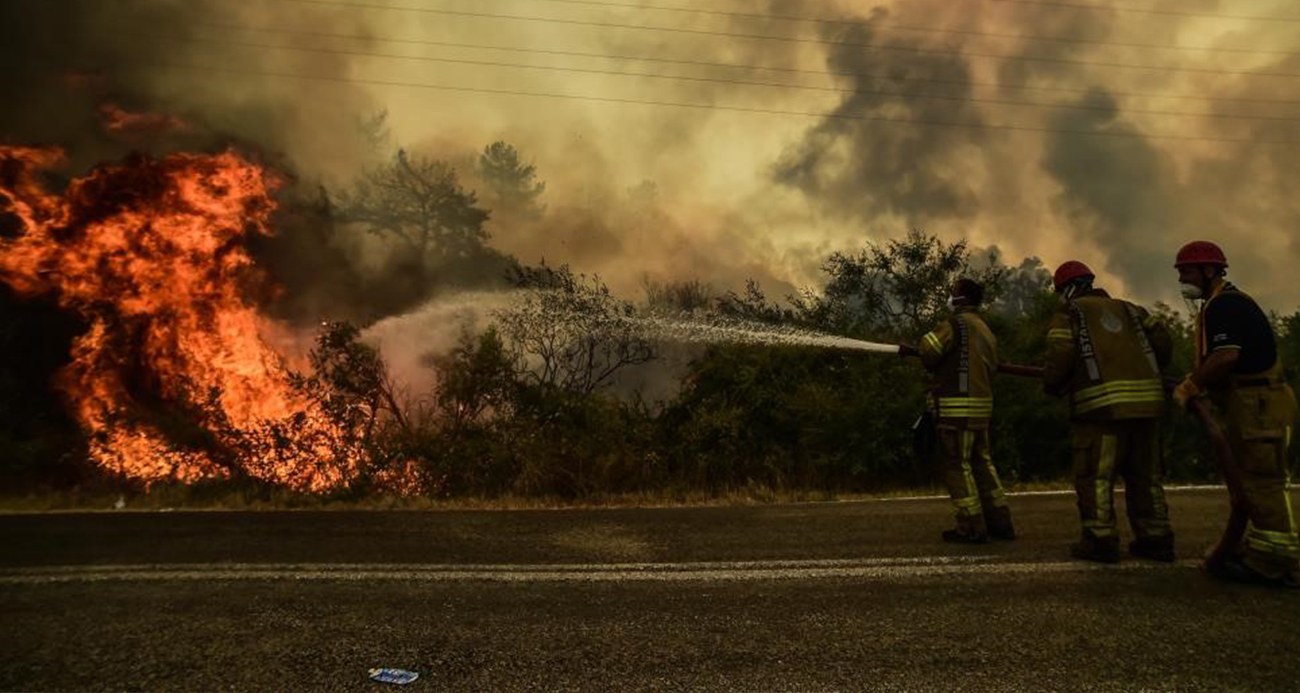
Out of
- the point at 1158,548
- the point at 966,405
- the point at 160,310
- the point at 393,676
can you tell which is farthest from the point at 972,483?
the point at 160,310

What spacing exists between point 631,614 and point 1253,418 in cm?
374

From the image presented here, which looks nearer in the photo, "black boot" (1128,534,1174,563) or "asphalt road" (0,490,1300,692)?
"asphalt road" (0,490,1300,692)

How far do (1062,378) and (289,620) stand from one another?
195 inches

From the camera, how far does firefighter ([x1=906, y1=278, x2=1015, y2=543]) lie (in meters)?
5.33

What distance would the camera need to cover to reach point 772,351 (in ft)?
35.2

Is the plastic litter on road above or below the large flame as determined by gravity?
below

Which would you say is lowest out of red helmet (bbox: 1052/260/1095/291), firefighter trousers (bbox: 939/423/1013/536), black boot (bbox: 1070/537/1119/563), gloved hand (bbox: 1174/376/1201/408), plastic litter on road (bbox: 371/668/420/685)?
plastic litter on road (bbox: 371/668/420/685)

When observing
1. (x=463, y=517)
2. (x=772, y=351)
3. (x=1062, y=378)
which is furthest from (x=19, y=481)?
(x=1062, y=378)

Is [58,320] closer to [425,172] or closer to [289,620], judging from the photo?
[289,620]

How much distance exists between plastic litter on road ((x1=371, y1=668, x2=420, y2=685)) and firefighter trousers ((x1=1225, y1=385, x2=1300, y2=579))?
4.48m

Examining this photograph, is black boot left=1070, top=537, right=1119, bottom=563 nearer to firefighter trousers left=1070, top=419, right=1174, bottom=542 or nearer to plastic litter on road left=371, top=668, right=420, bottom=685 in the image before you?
firefighter trousers left=1070, top=419, right=1174, bottom=542

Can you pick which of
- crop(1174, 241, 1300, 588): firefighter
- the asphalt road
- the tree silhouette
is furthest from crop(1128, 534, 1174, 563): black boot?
the tree silhouette

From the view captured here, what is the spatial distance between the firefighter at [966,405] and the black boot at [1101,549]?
0.72m

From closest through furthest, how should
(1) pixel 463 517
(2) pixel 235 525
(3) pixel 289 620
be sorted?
(3) pixel 289 620
(2) pixel 235 525
(1) pixel 463 517
